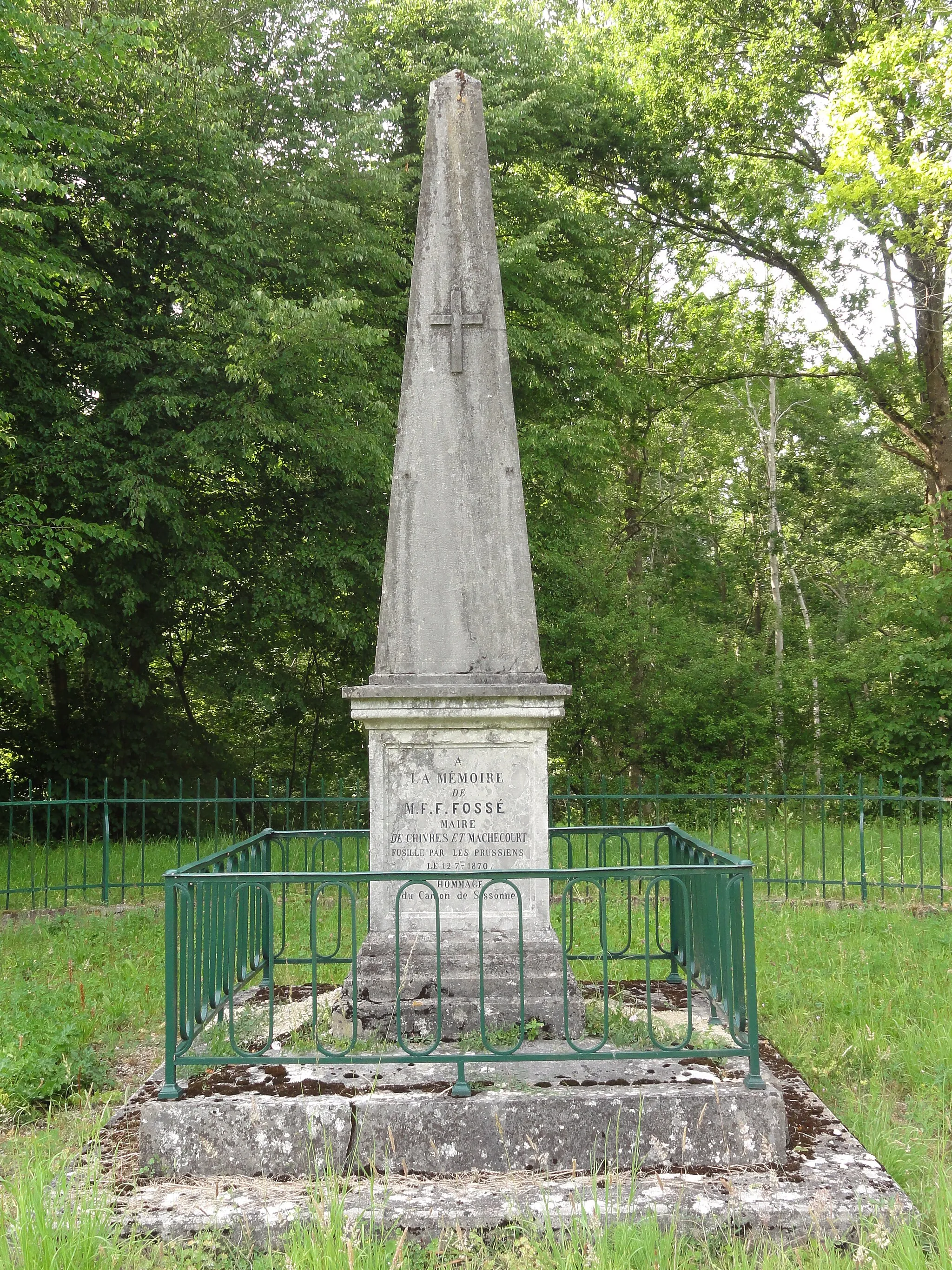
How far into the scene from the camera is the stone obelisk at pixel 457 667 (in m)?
4.59

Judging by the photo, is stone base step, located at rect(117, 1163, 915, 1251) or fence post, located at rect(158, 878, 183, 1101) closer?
stone base step, located at rect(117, 1163, 915, 1251)

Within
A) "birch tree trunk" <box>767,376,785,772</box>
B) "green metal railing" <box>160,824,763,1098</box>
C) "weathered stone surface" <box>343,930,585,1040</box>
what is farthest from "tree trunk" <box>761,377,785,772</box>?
"weathered stone surface" <box>343,930,585,1040</box>

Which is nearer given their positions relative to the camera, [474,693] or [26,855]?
[474,693]

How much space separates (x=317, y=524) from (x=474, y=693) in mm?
8366

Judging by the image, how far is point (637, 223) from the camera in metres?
17.1

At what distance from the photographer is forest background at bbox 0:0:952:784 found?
10773mm

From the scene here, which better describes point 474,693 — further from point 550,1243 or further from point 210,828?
point 210,828

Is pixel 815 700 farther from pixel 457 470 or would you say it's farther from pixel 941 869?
pixel 457 470

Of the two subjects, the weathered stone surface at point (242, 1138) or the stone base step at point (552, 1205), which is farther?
the weathered stone surface at point (242, 1138)

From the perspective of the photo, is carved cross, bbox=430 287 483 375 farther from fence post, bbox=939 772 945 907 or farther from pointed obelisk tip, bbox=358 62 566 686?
fence post, bbox=939 772 945 907

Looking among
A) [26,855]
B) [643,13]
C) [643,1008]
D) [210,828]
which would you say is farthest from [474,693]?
[643,13]

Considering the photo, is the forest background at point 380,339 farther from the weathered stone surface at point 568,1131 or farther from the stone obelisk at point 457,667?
the weathered stone surface at point 568,1131

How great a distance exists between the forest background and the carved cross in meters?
4.70

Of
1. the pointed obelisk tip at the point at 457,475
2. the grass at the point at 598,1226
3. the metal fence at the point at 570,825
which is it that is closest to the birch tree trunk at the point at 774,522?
the metal fence at the point at 570,825
